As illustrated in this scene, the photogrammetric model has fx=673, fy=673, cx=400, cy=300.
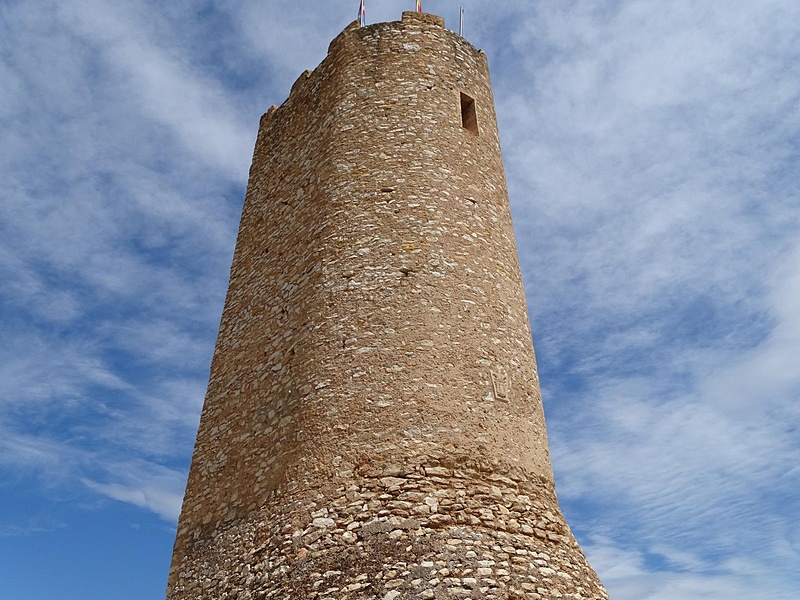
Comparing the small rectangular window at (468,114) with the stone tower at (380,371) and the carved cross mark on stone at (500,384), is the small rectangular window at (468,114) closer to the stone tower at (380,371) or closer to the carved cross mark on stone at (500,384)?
the stone tower at (380,371)

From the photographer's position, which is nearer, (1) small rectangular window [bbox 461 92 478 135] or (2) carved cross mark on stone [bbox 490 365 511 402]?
(2) carved cross mark on stone [bbox 490 365 511 402]

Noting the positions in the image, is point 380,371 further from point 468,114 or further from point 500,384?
point 468,114

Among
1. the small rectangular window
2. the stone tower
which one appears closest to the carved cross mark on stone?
the stone tower

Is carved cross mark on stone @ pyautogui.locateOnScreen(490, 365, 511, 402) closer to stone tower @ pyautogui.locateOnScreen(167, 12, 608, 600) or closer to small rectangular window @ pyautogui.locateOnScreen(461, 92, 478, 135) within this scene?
stone tower @ pyautogui.locateOnScreen(167, 12, 608, 600)

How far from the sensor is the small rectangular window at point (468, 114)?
8.61 metres

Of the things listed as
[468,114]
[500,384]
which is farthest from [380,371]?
[468,114]

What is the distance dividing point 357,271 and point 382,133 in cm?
191

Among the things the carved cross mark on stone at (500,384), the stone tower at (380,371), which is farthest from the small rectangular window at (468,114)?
the carved cross mark on stone at (500,384)

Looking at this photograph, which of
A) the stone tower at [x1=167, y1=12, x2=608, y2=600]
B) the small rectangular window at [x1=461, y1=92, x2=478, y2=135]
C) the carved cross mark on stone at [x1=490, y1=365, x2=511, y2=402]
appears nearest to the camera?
the stone tower at [x1=167, y1=12, x2=608, y2=600]

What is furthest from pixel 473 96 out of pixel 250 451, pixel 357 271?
pixel 250 451

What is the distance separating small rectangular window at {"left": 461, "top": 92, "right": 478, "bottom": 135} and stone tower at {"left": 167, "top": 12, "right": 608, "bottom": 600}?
0.03 m

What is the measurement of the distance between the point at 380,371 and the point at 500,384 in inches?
48.0

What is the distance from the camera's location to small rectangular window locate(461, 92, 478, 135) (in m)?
8.61

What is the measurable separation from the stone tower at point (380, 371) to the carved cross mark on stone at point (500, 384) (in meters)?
0.02
